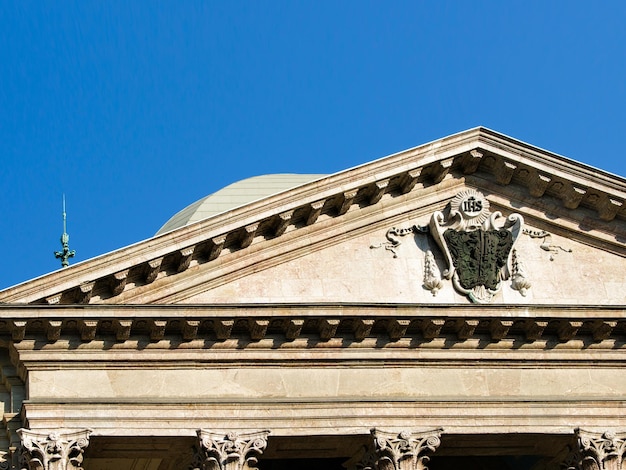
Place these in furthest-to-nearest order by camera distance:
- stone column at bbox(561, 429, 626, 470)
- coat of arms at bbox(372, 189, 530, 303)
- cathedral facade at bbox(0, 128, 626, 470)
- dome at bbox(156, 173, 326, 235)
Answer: dome at bbox(156, 173, 326, 235), coat of arms at bbox(372, 189, 530, 303), stone column at bbox(561, 429, 626, 470), cathedral facade at bbox(0, 128, 626, 470)

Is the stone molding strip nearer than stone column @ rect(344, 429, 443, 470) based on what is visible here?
Yes

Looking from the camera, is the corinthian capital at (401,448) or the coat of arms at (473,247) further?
the coat of arms at (473,247)

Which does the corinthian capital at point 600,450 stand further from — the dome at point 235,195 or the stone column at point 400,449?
the dome at point 235,195

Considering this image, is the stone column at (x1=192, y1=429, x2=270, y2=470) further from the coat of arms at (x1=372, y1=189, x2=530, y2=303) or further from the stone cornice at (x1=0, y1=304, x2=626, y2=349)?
the coat of arms at (x1=372, y1=189, x2=530, y2=303)

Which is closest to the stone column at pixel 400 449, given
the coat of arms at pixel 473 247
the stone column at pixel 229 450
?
the stone column at pixel 229 450

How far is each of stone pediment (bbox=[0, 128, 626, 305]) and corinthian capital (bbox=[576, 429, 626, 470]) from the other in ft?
9.58

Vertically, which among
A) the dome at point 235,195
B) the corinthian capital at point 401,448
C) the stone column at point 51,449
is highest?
the dome at point 235,195

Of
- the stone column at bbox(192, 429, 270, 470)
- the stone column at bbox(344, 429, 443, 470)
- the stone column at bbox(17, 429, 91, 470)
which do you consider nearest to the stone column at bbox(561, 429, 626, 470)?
the stone column at bbox(344, 429, 443, 470)

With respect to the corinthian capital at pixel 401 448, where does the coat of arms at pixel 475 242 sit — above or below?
above

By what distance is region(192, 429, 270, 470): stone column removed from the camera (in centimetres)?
3025

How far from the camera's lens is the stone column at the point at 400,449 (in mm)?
30797

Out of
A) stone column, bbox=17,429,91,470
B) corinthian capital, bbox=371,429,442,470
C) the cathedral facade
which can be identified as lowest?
stone column, bbox=17,429,91,470

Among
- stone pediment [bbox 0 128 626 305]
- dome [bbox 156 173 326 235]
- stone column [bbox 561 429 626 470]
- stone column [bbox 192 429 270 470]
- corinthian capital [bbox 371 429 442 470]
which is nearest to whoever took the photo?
stone column [bbox 192 429 270 470]

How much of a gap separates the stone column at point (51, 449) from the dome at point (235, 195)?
14040 millimetres
